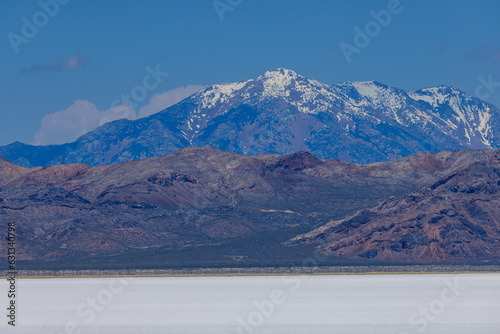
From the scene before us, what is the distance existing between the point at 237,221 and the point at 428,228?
49046 mm

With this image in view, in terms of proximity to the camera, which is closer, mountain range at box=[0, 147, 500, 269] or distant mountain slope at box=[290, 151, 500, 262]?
distant mountain slope at box=[290, 151, 500, 262]

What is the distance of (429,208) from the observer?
11562 centimetres

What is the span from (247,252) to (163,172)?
7031 centimetres

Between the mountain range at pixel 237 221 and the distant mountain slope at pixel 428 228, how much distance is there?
0.17 m

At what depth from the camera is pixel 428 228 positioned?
109 meters

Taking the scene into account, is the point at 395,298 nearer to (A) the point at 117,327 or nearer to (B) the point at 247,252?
(A) the point at 117,327

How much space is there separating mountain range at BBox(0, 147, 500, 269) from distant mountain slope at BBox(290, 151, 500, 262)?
0.55 ft

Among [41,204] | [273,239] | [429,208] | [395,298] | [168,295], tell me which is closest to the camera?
[395,298]

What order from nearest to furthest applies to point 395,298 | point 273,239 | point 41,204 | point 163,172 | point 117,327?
point 117,327 < point 395,298 < point 273,239 < point 41,204 < point 163,172

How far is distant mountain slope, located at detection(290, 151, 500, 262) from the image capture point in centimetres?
10556

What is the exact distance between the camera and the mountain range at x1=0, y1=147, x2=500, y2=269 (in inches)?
4247

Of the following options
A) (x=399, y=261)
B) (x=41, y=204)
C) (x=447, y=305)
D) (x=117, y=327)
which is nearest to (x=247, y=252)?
(x=399, y=261)

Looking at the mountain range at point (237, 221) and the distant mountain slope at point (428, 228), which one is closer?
the distant mountain slope at point (428, 228)

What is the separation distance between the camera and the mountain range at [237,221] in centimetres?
10788
